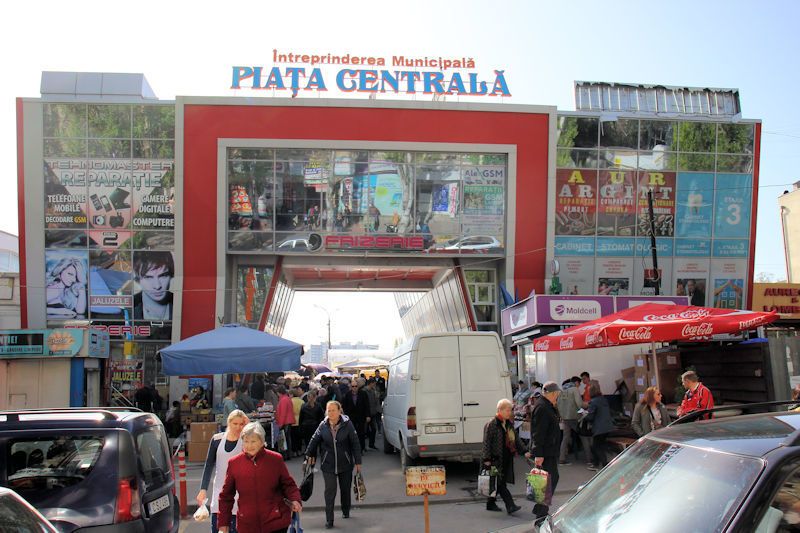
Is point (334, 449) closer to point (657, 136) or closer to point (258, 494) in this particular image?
point (258, 494)

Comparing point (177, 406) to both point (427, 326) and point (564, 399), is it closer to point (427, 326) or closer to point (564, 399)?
point (564, 399)

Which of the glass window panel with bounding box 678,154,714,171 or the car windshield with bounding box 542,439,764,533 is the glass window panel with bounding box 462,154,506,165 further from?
the car windshield with bounding box 542,439,764,533

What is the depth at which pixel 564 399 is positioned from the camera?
48.7ft

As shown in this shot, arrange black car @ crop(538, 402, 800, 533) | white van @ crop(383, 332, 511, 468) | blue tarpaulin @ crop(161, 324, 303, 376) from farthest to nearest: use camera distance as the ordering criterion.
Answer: blue tarpaulin @ crop(161, 324, 303, 376) < white van @ crop(383, 332, 511, 468) < black car @ crop(538, 402, 800, 533)

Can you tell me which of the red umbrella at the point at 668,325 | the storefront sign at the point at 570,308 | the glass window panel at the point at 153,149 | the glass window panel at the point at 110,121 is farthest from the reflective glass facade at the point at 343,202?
the red umbrella at the point at 668,325

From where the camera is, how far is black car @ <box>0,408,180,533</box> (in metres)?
5.84

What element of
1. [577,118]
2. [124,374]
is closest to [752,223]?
[577,118]

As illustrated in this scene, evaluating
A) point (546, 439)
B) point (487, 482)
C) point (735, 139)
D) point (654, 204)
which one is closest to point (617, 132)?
point (654, 204)

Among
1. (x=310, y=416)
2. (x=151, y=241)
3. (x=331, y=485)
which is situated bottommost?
(x=310, y=416)

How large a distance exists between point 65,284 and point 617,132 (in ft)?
77.7

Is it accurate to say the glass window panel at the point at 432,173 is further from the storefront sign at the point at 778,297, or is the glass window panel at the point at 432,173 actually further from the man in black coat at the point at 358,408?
the storefront sign at the point at 778,297

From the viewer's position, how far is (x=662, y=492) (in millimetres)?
3529

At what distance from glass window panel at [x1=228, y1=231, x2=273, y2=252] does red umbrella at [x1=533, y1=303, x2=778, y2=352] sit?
787 inches

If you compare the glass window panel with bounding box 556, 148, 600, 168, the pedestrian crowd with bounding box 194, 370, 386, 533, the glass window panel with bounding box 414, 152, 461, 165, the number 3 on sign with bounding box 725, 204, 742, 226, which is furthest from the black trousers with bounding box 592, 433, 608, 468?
the number 3 on sign with bounding box 725, 204, 742, 226
